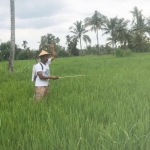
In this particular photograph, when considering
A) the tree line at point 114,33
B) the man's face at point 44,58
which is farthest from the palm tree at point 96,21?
the man's face at point 44,58

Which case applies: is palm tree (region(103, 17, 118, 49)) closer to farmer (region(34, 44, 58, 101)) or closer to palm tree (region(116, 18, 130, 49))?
palm tree (region(116, 18, 130, 49))

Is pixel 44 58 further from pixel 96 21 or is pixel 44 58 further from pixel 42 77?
pixel 96 21

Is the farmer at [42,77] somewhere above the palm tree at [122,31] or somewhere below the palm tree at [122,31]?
below

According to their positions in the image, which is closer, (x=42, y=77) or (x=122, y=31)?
(x=42, y=77)

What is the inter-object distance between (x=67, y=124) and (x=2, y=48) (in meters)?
38.1

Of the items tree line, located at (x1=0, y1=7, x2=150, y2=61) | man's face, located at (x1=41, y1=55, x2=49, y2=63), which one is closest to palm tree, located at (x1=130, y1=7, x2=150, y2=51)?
tree line, located at (x1=0, y1=7, x2=150, y2=61)

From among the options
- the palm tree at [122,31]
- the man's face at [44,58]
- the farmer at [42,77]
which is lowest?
the farmer at [42,77]

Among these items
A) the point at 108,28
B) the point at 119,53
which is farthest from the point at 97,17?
the point at 119,53

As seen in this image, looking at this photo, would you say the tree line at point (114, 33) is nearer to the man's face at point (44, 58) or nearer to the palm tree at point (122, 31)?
the palm tree at point (122, 31)

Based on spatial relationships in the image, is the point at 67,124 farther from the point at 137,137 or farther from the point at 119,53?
the point at 119,53

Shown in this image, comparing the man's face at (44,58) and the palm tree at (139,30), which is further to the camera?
the palm tree at (139,30)

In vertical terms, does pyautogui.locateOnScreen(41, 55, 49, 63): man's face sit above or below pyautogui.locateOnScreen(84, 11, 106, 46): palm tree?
below

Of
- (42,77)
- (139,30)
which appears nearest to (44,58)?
(42,77)

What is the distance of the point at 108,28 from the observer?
4112cm
